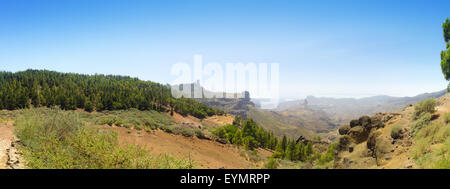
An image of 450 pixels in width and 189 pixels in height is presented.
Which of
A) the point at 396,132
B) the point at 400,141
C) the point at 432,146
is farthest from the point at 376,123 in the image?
the point at 432,146

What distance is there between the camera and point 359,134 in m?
13.9

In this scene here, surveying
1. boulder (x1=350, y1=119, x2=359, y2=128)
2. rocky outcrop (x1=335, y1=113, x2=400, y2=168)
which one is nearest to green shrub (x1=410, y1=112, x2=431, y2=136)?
rocky outcrop (x1=335, y1=113, x2=400, y2=168)

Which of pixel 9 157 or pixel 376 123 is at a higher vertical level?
pixel 376 123

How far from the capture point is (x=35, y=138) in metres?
12.3

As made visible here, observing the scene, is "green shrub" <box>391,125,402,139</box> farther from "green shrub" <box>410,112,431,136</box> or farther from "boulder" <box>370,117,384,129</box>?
"boulder" <box>370,117,384,129</box>

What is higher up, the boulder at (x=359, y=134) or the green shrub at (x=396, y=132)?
the green shrub at (x=396, y=132)

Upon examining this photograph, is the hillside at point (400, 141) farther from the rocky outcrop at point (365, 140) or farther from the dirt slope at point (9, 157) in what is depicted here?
the dirt slope at point (9, 157)

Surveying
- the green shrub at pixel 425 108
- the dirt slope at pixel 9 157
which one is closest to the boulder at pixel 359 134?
the green shrub at pixel 425 108

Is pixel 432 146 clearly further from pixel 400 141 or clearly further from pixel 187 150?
pixel 187 150

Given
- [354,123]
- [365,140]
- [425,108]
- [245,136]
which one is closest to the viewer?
[425,108]

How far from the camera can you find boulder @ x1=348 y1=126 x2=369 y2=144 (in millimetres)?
13722

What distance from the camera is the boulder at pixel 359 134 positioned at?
13.7 metres
